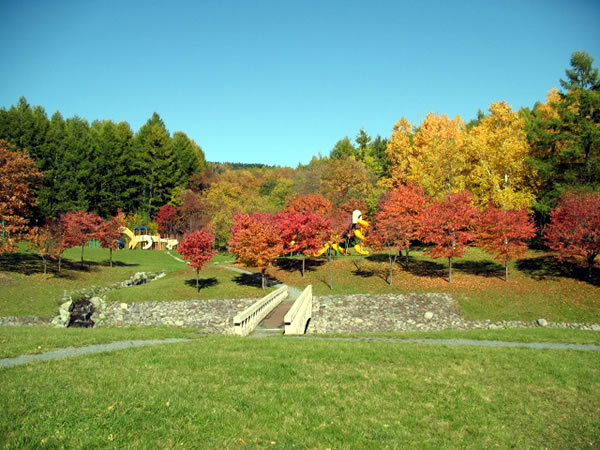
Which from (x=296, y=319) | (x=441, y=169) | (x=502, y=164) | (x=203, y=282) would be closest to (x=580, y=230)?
(x=502, y=164)

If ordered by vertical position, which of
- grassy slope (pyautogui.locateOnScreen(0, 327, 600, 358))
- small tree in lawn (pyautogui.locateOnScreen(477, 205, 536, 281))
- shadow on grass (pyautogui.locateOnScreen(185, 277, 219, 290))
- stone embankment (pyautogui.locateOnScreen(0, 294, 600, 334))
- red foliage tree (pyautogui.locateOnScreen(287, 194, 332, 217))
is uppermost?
red foliage tree (pyautogui.locateOnScreen(287, 194, 332, 217))

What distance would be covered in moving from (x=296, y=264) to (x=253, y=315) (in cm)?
2278

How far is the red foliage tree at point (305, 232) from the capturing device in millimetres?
39156

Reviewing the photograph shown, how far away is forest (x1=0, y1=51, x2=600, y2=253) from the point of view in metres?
37.1

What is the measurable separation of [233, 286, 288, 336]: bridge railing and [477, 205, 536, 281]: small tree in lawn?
693 inches

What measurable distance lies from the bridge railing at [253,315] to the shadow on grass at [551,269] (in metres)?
20.7

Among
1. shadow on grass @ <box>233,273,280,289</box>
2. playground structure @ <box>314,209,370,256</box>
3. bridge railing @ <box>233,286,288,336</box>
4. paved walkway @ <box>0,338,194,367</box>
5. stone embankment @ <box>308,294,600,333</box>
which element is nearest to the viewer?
paved walkway @ <box>0,338,194,367</box>

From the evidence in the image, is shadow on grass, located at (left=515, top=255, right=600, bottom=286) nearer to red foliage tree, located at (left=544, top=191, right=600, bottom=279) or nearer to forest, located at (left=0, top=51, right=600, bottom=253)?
red foliage tree, located at (left=544, top=191, right=600, bottom=279)

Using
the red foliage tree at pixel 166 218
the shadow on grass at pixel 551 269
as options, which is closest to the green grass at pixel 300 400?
the shadow on grass at pixel 551 269

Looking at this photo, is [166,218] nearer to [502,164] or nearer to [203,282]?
[203,282]

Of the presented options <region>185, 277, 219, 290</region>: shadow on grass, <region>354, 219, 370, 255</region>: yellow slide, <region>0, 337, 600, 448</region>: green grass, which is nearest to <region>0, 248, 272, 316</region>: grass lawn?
<region>185, 277, 219, 290</region>: shadow on grass

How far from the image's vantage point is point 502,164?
4353 cm

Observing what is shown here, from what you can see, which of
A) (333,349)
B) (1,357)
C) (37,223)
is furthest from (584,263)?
(37,223)

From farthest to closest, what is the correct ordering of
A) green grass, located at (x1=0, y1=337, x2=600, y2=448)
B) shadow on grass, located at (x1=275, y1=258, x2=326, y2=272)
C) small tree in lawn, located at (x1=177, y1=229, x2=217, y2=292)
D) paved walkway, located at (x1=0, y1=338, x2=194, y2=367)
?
shadow on grass, located at (x1=275, y1=258, x2=326, y2=272) < small tree in lawn, located at (x1=177, y1=229, x2=217, y2=292) < paved walkway, located at (x1=0, y1=338, x2=194, y2=367) < green grass, located at (x1=0, y1=337, x2=600, y2=448)
